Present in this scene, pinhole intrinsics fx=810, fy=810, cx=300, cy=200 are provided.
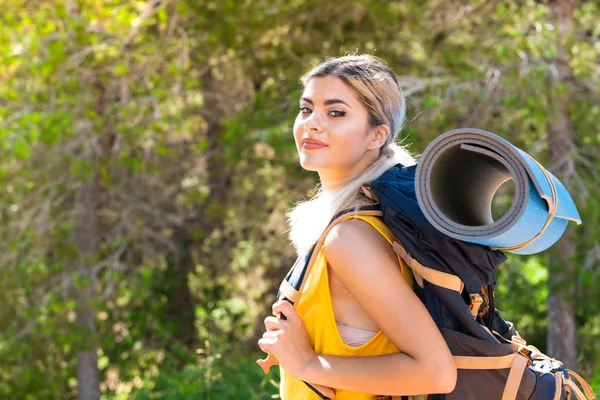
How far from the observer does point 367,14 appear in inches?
360

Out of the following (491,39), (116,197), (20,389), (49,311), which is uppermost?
(491,39)

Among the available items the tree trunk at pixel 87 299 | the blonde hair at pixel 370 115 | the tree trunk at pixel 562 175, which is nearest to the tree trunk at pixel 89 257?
the tree trunk at pixel 87 299

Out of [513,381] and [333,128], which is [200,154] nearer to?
[333,128]

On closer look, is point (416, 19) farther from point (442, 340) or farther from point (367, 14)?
point (442, 340)

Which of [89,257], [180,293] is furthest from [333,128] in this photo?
[180,293]

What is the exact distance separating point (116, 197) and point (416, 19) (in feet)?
12.6

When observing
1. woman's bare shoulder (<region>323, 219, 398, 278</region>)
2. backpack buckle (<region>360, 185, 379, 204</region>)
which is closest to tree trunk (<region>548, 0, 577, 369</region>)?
backpack buckle (<region>360, 185, 379, 204</region>)

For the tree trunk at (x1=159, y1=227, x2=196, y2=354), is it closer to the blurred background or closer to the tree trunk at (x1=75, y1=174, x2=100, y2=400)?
the blurred background

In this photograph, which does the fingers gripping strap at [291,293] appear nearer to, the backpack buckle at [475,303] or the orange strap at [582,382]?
the backpack buckle at [475,303]

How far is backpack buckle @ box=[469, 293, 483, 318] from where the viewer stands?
1.85m

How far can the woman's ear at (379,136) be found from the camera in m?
2.10

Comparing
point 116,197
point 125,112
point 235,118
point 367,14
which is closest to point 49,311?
point 116,197

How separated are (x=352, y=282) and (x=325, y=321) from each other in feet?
0.57

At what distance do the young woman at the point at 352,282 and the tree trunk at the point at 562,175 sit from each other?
5386 millimetres
